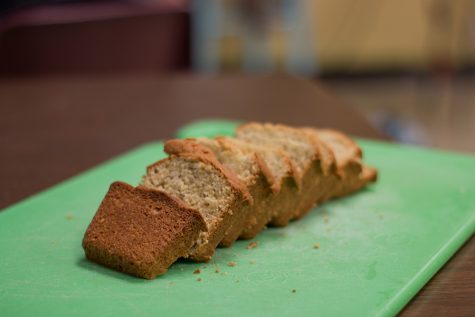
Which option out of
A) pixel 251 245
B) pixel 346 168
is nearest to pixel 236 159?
pixel 251 245

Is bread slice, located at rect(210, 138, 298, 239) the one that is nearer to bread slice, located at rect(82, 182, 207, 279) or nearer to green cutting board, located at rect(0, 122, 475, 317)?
green cutting board, located at rect(0, 122, 475, 317)

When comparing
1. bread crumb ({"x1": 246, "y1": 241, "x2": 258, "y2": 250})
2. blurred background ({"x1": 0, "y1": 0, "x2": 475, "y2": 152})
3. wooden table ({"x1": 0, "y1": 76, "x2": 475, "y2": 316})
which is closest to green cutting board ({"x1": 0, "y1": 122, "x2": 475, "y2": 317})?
bread crumb ({"x1": 246, "y1": 241, "x2": 258, "y2": 250})

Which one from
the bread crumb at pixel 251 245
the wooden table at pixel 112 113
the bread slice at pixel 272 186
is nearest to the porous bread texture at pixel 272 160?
the bread slice at pixel 272 186

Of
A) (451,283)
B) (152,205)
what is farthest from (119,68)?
(451,283)

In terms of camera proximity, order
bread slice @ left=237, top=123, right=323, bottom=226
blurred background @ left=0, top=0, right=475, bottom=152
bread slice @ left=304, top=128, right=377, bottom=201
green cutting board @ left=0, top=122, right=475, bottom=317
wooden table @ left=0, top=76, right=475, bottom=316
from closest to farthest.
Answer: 1. green cutting board @ left=0, top=122, right=475, bottom=317
2. bread slice @ left=237, top=123, right=323, bottom=226
3. bread slice @ left=304, top=128, right=377, bottom=201
4. wooden table @ left=0, top=76, right=475, bottom=316
5. blurred background @ left=0, top=0, right=475, bottom=152

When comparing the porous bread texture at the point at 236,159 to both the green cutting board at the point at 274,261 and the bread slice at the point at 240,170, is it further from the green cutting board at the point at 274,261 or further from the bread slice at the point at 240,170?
the green cutting board at the point at 274,261

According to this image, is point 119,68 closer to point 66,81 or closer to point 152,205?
point 66,81
